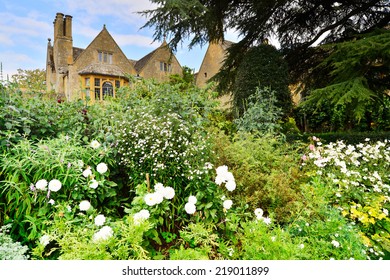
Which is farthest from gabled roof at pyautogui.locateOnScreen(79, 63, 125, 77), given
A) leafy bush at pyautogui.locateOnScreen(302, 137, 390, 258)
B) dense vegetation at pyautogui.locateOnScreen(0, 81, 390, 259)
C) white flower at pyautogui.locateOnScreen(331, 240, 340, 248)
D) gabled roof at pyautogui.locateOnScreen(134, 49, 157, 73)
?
white flower at pyautogui.locateOnScreen(331, 240, 340, 248)

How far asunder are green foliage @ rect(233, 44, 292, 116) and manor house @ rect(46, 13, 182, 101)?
10.4 m

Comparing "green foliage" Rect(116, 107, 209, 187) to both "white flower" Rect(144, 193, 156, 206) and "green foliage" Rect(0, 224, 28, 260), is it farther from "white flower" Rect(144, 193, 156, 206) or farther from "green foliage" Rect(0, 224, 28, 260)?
"green foliage" Rect(0, 224, 28, 260)

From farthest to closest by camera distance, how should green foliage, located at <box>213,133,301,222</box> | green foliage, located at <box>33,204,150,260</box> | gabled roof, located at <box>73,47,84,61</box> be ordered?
gabled roof, located at <box>73,47,84,61</box> < green foliage, located at <box>213,133,301,222</box> < green foliage, located at <box>33,204,150,260</box>

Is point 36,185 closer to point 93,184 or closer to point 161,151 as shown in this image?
point 93,184

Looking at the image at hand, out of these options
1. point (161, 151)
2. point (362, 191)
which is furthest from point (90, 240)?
point (362, 191)

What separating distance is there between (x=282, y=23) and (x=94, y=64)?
13.1m

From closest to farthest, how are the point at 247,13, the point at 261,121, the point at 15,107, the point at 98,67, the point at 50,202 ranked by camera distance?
the point at 50,202, the point at 15,107, the point at 261,121, the point at 247,13, the point at 98,67

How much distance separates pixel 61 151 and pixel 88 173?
44 centimetres

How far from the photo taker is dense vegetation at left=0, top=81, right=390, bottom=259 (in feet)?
6.82

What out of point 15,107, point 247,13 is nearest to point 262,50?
point 247,13

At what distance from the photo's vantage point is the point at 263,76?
7.87 m

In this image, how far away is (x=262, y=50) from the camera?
822cm
